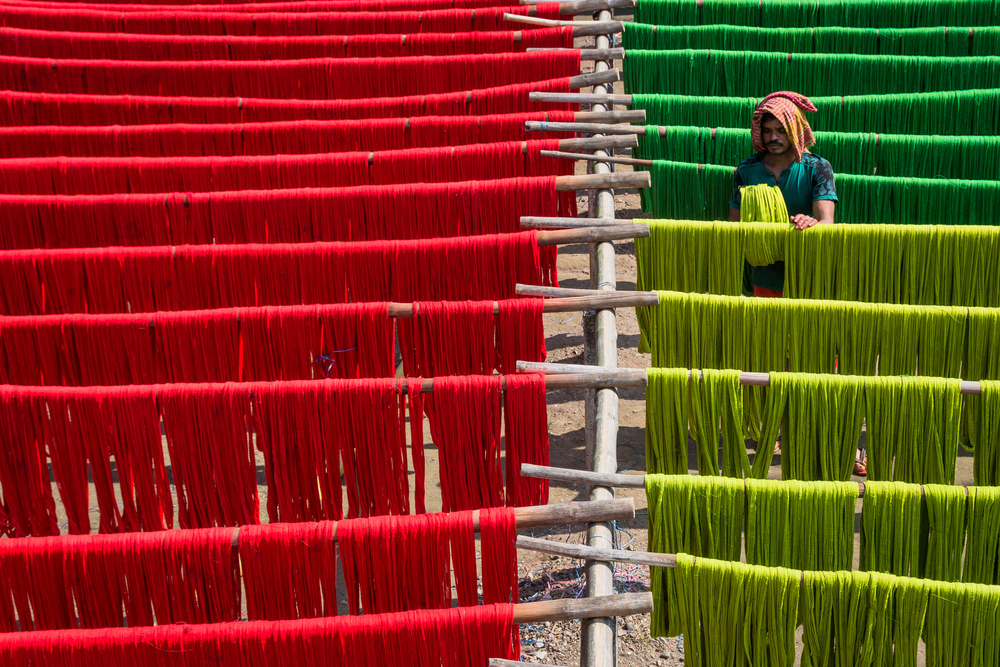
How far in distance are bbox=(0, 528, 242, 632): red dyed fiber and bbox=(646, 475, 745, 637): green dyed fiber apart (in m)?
1.48

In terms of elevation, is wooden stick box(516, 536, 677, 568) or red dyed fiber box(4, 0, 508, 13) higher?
red dyed fiber box(4, 0, 508, 13)

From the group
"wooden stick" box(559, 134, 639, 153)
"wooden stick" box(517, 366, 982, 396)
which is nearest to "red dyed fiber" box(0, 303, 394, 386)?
"wooden stick" box(517, 366, 982, 396)

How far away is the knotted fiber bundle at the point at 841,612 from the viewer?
9.45 feet

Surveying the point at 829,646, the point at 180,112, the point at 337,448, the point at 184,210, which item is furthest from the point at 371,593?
the point at 180,112

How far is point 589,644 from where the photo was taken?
275 centimetres

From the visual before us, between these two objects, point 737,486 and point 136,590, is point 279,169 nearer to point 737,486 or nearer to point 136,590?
point 136,590

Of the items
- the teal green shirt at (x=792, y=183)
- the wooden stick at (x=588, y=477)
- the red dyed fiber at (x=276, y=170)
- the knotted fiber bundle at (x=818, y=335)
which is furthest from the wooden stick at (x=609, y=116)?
the wooden stick at (x=588, y=477)

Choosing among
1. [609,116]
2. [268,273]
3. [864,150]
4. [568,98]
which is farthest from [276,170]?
[864,150]

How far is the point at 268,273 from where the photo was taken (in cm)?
425

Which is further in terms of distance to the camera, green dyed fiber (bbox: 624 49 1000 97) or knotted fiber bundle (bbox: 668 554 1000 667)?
green dyed fiber (bbox: 624 49 1000 97)

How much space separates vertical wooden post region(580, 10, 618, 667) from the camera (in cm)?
276

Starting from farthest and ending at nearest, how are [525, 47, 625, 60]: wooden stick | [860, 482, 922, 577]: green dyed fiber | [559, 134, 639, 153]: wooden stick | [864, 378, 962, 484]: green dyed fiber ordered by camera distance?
[525, 47, 625, 60]: wooden stick → [559, 134, 639, 153]: wooden stick → [864, 378, 962, 484]: green dyed fiber → [860, 482, 922, 577]: green dyed fiber

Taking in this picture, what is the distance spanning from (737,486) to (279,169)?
311cm

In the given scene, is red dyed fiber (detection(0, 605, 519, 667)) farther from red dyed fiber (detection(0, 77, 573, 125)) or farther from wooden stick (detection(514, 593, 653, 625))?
red dyed fiber (detection(0, 77, 573, 125))
